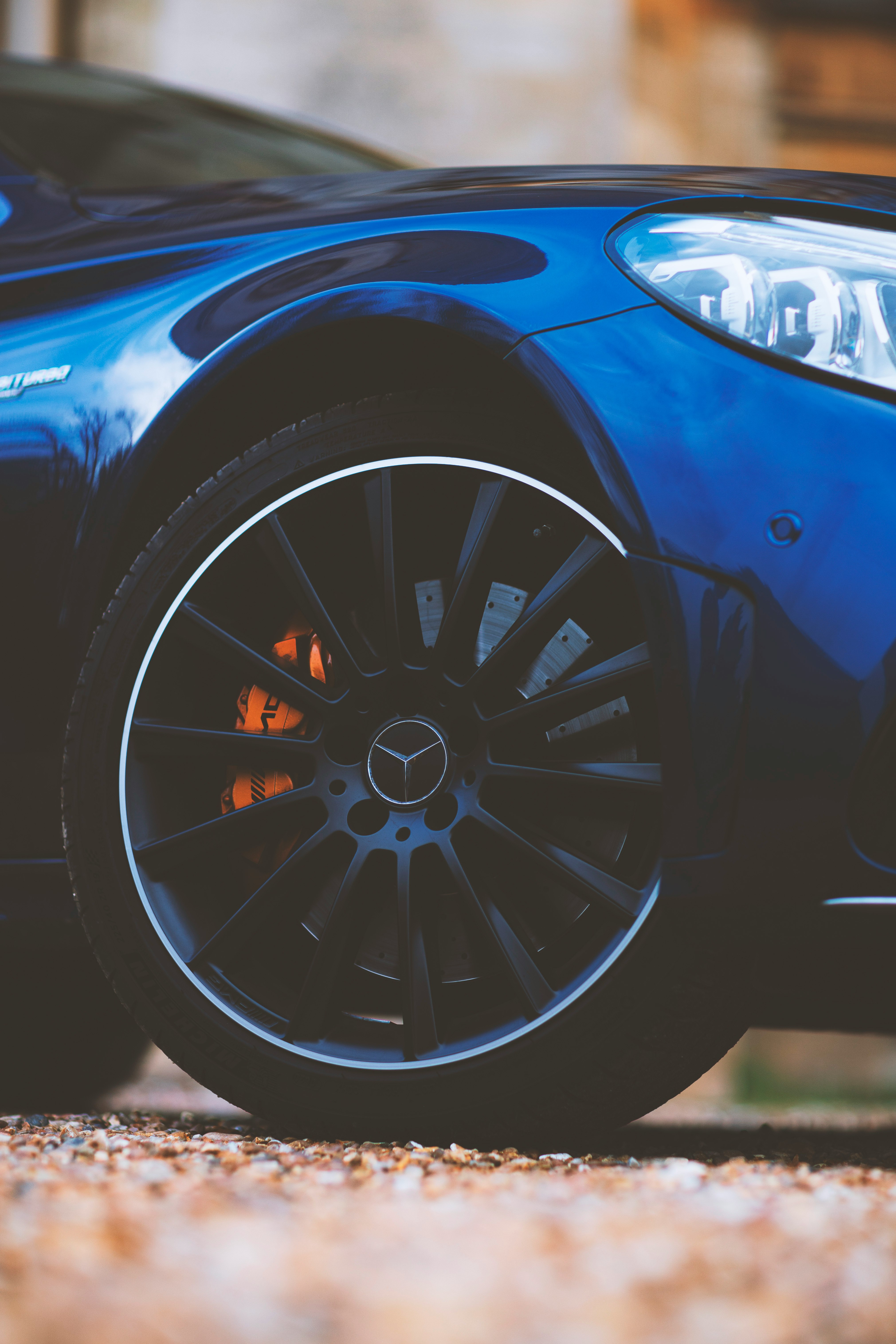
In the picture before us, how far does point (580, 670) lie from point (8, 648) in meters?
0.81

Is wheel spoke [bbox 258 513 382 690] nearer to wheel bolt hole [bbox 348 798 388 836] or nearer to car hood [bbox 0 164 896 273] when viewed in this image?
wheel bolt hole [bbox 348 798 388 836]

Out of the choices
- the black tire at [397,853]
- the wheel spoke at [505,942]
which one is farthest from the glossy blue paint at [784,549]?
the wheel spoke at [505,942]

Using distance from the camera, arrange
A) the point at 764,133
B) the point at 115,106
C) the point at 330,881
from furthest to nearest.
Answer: the point at 764,133, the point at 115,106, the point at 330,881

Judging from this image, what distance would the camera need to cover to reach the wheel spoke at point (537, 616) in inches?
59.2

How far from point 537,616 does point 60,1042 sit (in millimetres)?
1759

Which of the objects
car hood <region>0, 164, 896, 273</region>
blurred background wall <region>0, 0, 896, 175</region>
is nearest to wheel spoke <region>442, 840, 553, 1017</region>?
car hood <region>0, 164, 896, 273</region>

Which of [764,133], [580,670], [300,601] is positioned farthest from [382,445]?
[764,133]

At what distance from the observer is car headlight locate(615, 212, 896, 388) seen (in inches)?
56.1

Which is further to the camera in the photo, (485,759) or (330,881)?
(330,881)

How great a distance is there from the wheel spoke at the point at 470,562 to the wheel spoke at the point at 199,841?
27 cm

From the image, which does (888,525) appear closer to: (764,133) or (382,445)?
(382,445)

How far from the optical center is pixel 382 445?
5.24 feet

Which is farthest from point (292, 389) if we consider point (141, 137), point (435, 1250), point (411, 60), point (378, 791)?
point (411, 60)

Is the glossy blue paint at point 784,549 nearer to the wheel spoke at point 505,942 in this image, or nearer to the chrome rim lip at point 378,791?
the chrome rim lip at point 378,791
